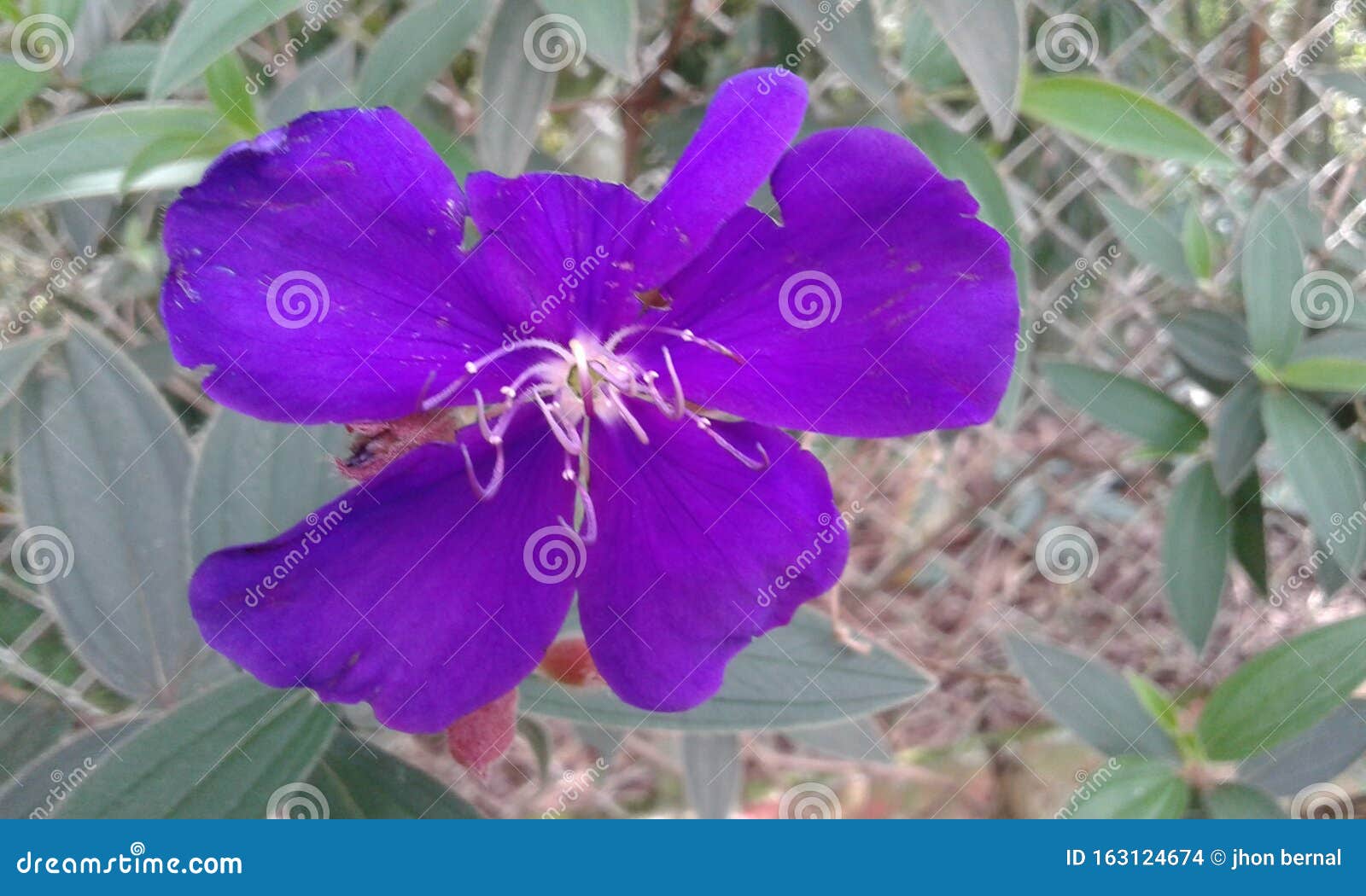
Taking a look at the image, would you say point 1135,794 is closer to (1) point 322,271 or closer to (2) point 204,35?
(1) point 322,271

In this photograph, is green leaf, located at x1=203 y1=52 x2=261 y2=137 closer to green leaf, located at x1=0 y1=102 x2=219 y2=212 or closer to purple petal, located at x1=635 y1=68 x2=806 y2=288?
green leaf, located at x1=0 y1=102 x2=219 y2=212

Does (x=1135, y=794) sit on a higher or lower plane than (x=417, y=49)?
lower

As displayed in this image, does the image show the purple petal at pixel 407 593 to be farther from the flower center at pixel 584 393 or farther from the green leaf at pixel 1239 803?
the green leaf at pixel 1239 803

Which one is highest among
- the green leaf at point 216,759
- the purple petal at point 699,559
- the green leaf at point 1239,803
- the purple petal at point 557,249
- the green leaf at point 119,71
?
the green leaf at point 119,71

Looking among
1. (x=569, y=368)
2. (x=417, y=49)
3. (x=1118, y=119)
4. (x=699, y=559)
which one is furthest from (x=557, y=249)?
(x=1118, y=119)

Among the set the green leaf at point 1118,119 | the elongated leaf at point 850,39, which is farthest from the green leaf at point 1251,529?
the elongated leaf at point 850,39

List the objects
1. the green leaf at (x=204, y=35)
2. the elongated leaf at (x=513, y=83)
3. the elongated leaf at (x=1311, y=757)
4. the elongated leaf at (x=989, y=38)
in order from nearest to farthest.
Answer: the green leaf at (x=204, y=35) → the elongated leaf at (x=989, y=38) → the elongated leaf at (x=513, y=83) → the elongated leaf at (x=1311, y=757)

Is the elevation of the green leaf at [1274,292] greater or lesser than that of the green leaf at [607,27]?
lesser
